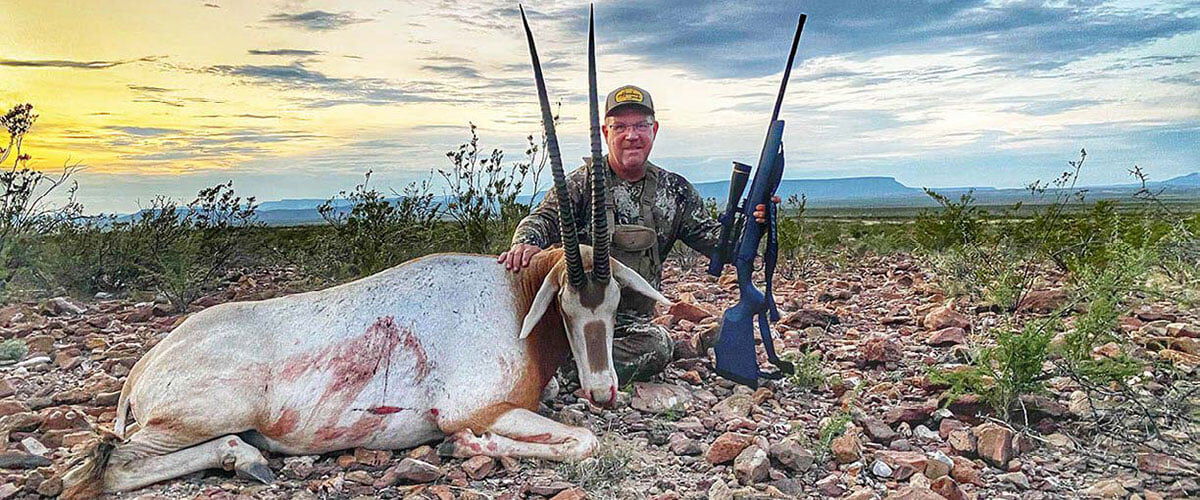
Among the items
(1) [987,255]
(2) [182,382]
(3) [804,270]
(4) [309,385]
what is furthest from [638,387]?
(3) [804,270]

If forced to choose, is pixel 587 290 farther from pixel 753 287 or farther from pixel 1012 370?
pixel 1012 370

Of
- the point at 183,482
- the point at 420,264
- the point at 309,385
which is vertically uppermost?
the point at 420,264

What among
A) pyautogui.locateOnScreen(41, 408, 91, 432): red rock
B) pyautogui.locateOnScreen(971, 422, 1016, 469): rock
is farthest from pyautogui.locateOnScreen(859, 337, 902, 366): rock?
pyautogui.locateOnScreen(41, 408, 91, 432): red rock


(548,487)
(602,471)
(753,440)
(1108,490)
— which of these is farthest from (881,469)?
(548,487)

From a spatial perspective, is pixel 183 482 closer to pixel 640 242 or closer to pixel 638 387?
pixel 638 387

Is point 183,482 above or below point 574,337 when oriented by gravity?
below

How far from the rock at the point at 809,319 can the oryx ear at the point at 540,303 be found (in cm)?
394

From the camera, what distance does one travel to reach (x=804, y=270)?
1298cm

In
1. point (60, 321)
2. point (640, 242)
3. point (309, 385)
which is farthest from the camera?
point (60, 321)

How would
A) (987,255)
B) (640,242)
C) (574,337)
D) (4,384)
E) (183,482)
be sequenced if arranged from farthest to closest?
(987,255) → (640,242) → (4,384) → (574,337) → (183,482)

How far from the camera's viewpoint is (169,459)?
493 cm

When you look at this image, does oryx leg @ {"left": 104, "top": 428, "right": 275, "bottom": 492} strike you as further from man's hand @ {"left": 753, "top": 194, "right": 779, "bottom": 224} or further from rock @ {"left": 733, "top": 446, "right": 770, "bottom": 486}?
man's hand @ {"left": 753, "top": 194, "right": 779, "bottom": 224}

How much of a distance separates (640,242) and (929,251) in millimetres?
7967

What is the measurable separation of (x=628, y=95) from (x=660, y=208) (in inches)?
38.9
